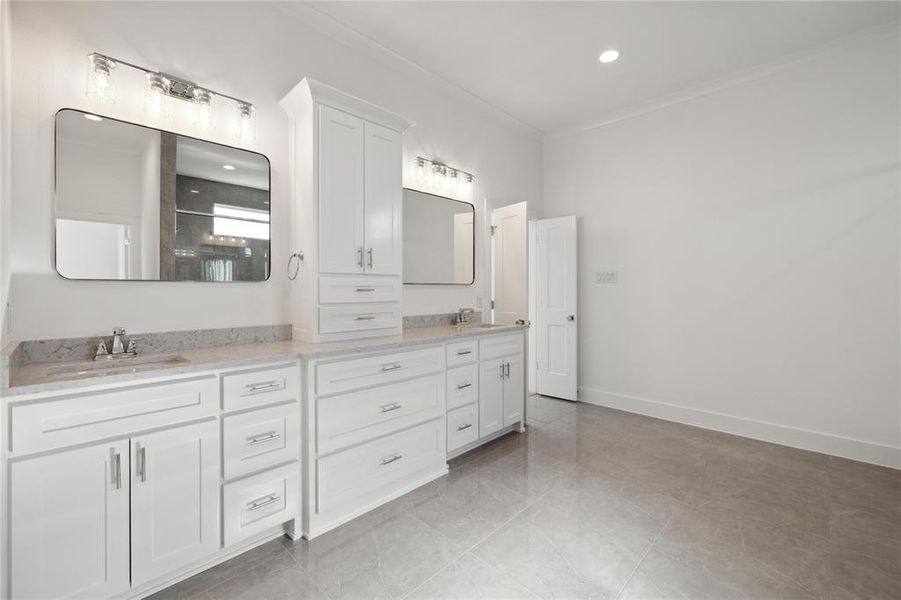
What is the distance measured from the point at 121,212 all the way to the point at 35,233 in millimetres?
331

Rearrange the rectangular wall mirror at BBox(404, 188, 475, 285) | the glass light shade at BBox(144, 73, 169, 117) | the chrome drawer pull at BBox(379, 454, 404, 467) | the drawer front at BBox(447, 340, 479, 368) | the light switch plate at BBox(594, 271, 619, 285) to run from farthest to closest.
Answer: the light switch plate at BBox(594, 271, 619, 285), the rectangular wall mirror at BBox(404, 188, 475, 285), the drawer front at BBox(447, 340, 479, 368), the chrome drawer pull at BBox(379, 454, 404, 467), the glass light shade at BBox(144, 73, 169, 117)

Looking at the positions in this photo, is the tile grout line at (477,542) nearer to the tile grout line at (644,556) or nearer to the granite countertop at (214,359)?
the tile grout line at (644,556)

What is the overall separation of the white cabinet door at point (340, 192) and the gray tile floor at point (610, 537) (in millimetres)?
1558

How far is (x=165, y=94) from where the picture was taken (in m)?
2.08

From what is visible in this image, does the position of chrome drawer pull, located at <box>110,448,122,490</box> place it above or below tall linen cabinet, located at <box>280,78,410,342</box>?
Result: below

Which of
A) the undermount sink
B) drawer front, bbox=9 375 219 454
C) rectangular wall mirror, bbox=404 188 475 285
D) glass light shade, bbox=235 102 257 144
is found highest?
glass light shade, bbox=235 102 257 144

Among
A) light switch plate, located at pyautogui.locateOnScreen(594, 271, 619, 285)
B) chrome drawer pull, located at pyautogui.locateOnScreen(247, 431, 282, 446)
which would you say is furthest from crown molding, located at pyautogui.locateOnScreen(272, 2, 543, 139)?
chrome drawer pull, located at pyautogui.locateOnScreen(247, 431, 282, 446)

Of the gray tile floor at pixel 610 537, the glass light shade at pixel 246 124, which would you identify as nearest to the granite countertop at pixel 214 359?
the gray tile floor at pixel 610 537

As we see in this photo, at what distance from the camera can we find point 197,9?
2.21 metres

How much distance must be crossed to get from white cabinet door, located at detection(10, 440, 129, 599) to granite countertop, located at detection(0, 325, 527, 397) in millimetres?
256

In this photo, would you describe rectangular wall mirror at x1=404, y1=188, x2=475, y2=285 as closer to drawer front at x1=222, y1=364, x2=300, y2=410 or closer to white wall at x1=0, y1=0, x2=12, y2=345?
drawer front at x1=222, y1=364, x2=300, y2=410

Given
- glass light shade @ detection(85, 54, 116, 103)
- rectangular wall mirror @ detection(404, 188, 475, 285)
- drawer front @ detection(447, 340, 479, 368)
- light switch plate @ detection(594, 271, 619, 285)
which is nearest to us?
glass light shade @ detection(85, 54, 116, 103)

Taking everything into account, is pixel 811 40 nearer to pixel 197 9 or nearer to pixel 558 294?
pixel 558 294

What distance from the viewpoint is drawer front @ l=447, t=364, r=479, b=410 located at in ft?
9.23
